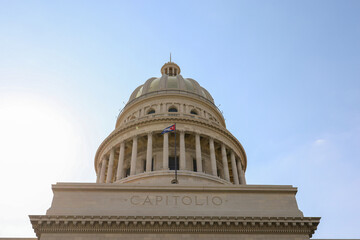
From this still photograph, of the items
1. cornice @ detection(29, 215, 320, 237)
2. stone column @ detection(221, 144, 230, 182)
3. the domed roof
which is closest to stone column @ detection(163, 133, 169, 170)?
stone column @ detection(221, 144, 230, 182)

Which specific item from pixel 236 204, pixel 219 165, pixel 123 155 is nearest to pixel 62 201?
pixel 236 204

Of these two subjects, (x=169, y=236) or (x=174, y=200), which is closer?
(x=169, y=236)

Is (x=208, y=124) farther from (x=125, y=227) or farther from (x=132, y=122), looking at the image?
(x=125, y=227)

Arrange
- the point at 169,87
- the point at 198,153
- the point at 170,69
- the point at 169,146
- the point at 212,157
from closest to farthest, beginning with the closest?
the point at 198,153
the point at 212,157
the point at 169,146
the point at 169,87
the point at 170,69

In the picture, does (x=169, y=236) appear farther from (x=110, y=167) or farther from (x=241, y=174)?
(x=241, y=174)

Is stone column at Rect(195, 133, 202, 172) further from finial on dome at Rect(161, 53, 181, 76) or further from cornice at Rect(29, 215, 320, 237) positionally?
finial on dome at Rect(161, 53, 181, 76)

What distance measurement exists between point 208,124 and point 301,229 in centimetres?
2090

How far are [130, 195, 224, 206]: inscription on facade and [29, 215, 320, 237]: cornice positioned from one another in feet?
7.93

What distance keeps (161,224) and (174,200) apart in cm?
305

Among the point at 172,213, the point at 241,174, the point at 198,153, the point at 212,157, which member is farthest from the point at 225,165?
the point at 172,213

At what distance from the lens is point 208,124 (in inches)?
1704

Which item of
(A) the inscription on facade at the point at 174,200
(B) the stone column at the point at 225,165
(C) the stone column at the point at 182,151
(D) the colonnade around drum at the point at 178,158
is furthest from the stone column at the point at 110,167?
(A) the inscription on facade at the point at 174,200

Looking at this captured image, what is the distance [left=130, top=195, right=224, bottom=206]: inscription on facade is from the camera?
85.0 feet

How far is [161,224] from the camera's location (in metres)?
23.3
